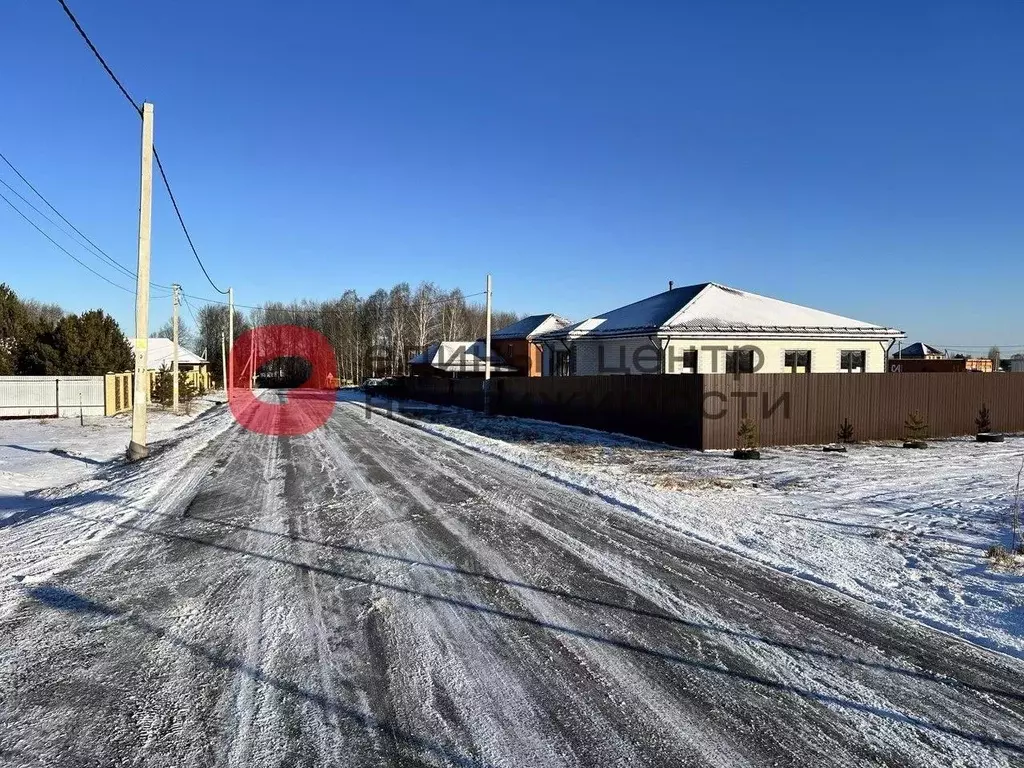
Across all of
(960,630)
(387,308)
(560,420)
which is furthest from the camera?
(387,308)

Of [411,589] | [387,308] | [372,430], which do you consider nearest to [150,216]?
[372,430]

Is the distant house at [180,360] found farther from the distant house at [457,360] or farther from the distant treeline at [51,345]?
the distant house at [457,360]

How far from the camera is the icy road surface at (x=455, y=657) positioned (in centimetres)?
323

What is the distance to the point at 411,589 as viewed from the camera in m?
5.51

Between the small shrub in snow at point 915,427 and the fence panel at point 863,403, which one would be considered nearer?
the fence panel at point 863,403

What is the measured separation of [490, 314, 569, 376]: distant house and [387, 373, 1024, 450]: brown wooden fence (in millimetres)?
25949

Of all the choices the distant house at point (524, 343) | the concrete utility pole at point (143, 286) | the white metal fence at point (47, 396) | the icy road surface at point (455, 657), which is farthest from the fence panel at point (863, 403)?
the distant house at point (524, 343)

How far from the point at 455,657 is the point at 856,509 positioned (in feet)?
23.1

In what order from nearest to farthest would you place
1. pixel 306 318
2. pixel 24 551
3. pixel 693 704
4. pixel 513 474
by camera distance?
pixel 693 704, pixel 24 551, pixel 513 474, pixel 306 318

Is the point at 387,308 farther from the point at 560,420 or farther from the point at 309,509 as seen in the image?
the point at 309,509

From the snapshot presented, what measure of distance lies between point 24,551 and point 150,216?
10436 mm

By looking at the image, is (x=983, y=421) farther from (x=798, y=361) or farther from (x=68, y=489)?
(x=68, y=489)

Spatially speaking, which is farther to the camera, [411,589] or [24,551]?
[24,551]

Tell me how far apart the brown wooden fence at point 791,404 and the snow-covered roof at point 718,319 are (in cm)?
496
